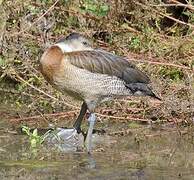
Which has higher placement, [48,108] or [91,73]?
[91,73]

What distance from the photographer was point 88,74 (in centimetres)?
719

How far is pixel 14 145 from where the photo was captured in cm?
699

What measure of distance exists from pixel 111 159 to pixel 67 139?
0.73m

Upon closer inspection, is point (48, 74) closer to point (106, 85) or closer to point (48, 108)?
point (106, 85)

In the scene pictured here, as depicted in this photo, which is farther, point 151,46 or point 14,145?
point 151,46

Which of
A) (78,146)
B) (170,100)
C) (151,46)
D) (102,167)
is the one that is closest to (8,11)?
(151,46)

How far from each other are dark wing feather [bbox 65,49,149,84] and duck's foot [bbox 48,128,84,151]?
583 millimetres

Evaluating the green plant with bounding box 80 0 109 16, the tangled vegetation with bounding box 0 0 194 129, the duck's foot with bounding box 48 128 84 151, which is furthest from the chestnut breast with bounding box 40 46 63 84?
the green plant with bounding box 80 0 109 16

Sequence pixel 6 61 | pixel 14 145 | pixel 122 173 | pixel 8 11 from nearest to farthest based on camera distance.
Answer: pixel 122 173 < pixel 14 145 < pixel 6 61 < pixel 8 11

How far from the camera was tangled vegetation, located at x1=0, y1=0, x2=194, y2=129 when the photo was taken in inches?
323

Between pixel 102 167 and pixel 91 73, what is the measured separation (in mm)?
1240

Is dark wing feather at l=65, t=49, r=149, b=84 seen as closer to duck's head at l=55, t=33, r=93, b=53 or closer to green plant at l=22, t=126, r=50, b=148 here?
duck's head at l=55, t=33, r=93, b=53

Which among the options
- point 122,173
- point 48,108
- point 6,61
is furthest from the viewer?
point 6,61

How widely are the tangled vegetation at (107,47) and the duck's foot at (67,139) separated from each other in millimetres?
797
